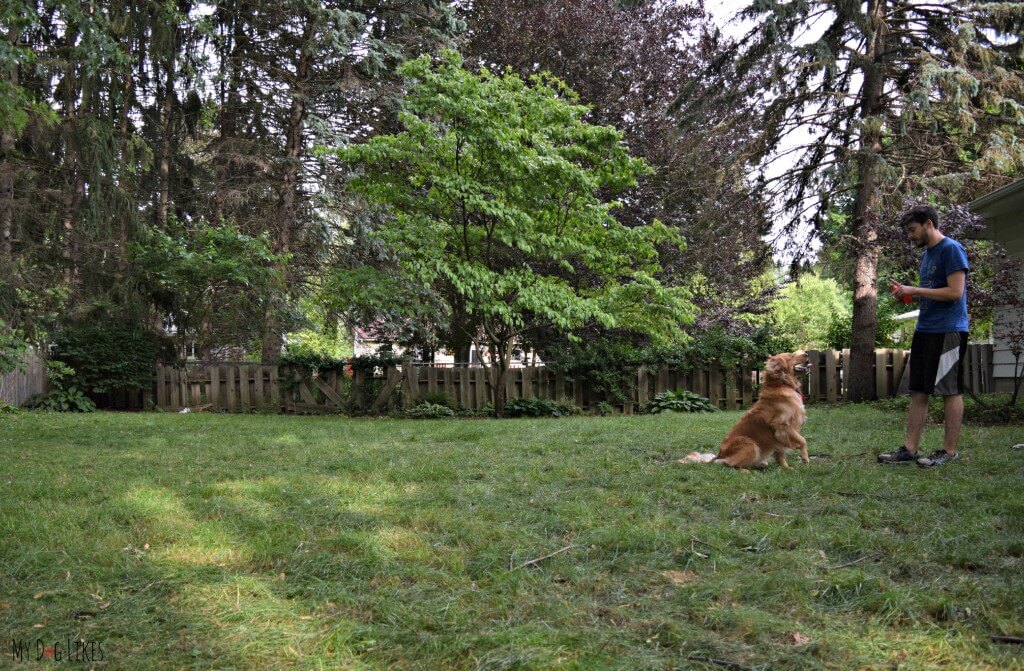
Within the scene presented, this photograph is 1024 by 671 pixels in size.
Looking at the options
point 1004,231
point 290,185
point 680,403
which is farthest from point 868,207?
point 290,185

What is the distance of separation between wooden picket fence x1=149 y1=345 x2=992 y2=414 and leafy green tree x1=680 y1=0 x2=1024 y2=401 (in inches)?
30.8

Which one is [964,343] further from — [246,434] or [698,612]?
[246,434]

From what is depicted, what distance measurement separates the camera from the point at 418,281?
1099cm

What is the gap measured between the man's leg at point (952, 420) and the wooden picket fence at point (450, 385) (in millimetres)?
7614

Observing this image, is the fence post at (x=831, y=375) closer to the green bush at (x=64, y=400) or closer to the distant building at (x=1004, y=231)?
the distant building at (x=1004, y=231)

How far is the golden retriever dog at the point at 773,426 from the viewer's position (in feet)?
16.2

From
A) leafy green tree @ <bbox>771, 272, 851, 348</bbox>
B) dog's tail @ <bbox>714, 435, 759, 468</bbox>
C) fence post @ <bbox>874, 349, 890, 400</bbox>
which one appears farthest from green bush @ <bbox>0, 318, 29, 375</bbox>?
leafy green tree @ <bbox>771, 272, 851, 348</bbox>

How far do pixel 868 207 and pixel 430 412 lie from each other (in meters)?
8.55

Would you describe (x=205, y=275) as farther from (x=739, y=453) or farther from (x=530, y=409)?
(x=739, y=453)

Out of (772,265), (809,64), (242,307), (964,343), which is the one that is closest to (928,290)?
(964,343)

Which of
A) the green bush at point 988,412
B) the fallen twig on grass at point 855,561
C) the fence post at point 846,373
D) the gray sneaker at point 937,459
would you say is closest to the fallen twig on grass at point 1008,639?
the fallen twig on grass at point 855,561

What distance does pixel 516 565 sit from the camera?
2.85m

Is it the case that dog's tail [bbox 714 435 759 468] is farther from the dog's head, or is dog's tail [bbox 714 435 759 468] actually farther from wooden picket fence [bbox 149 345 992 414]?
wooden picket fence [bbox 149 345 992 414]

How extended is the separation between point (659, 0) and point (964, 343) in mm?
Result: 15205
